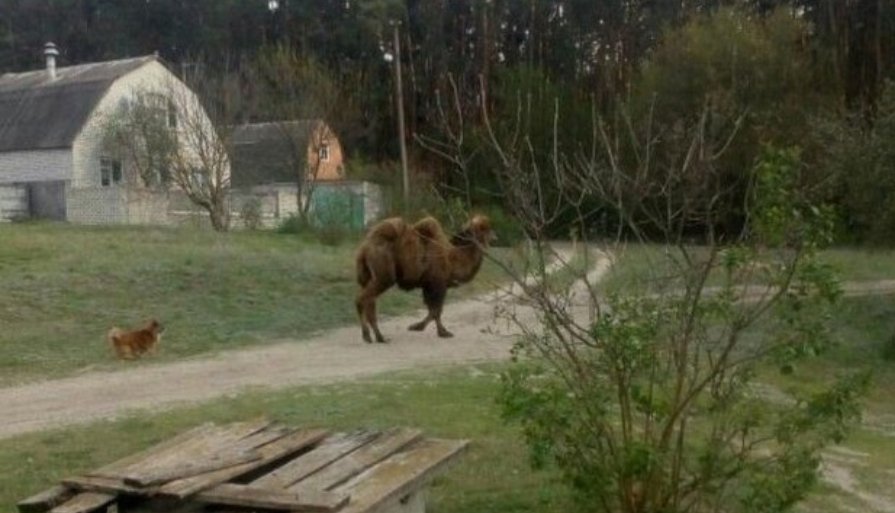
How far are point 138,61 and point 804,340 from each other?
4505 cm

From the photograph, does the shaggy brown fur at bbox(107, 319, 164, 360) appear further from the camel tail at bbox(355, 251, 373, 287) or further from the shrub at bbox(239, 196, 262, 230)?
the shrub at bbox(239, 196, 262, 230)

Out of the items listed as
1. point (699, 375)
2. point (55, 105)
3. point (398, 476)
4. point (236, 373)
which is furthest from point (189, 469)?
Answer: point (55, 105)

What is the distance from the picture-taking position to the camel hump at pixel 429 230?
16.4 meters

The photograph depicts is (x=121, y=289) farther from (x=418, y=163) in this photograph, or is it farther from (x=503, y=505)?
(x=418, y=163)

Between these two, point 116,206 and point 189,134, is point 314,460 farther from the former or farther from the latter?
point 116,206

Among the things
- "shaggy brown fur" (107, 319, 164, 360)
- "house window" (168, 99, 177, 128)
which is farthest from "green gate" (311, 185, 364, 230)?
"shaggy brown fur" (107, 319, 164, 360)

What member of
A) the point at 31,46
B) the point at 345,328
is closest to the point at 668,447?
the point at 345,328

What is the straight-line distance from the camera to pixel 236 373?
13758 mm

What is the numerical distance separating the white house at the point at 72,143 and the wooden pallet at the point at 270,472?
1447 inches

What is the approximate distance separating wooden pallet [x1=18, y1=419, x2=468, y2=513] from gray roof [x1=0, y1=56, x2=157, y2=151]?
42085mm

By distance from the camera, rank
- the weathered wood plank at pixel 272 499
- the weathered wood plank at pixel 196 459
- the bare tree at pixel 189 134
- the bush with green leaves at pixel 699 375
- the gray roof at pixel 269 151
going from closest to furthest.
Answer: the weathered wood plank at pixel 272 499, the weathered wood plank at pixel 196 459, the bush with green leaves at pixel 699 375, the bare tree at pixel 189 134, the gray roof at pixel 269 151

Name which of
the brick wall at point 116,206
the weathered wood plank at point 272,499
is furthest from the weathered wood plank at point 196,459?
the brick wall at point 116,206

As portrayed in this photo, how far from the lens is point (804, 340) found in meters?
6.41

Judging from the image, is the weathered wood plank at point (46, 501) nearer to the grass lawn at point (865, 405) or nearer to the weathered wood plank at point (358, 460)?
the weathered wood plank at point (358, 460)
